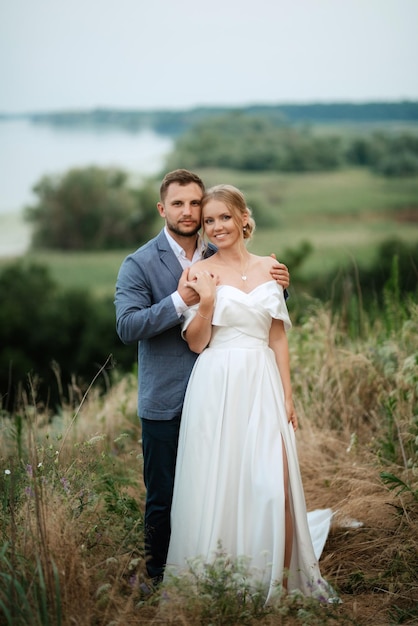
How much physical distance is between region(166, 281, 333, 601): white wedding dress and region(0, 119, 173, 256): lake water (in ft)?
76.0

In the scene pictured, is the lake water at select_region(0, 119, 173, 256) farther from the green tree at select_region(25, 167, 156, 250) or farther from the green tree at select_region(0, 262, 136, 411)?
the green tree at select_region(0, 262, 136, 411)

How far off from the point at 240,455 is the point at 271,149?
79.5 feet

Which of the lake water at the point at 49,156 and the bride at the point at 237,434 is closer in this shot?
the bride at the point at 237,434

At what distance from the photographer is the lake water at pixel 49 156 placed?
25875 millimetres

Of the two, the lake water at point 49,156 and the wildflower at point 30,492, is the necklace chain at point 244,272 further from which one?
the lake water at point 49,156

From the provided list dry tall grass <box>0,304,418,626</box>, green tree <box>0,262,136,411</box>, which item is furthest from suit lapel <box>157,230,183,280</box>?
green tree <box>0,262,136,411</box>

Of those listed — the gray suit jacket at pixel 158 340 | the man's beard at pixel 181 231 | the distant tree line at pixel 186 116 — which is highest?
the distant tree line at pixel 186 116

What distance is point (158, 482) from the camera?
12.8 ft

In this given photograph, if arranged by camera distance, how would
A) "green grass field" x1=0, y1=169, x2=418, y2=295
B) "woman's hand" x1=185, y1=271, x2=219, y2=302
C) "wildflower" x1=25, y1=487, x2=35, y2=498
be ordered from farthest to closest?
"green grass field" x1=0, y1=169, x2=418, y2=295
"woman's hand" x1=185, y1=271, x2=219, y2=302
"wildflower" x1=25, y1=487, x2=35, y2=498

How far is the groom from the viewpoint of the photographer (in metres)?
3.74

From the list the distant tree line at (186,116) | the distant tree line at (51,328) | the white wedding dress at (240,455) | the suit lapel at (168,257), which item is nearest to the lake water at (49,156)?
the distant tree line at (186,116)

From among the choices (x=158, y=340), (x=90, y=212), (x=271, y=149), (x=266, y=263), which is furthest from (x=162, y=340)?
(x=90, y=212)

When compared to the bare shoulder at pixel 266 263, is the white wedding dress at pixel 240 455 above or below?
below

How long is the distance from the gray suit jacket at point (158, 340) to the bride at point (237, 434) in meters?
0.13
